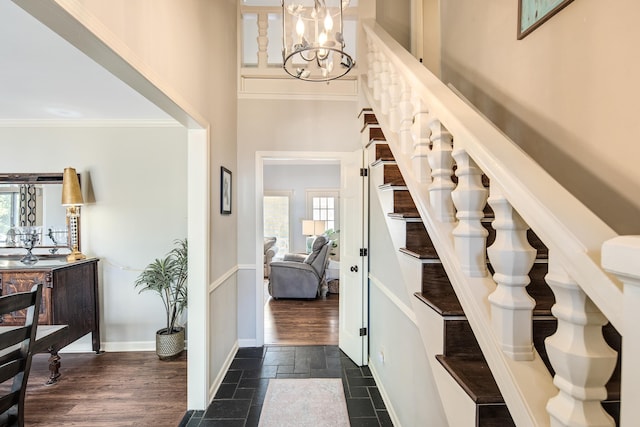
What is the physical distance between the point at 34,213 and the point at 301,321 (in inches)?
130

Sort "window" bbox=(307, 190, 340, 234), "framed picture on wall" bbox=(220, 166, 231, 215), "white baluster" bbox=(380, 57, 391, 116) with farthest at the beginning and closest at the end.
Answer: "window" bbox=(307, 190, 340, 234) < "framed picture on wall" bbox=(220, 166, 231, 215) < "white baluster" bbox=(380, 57, 391, 116)

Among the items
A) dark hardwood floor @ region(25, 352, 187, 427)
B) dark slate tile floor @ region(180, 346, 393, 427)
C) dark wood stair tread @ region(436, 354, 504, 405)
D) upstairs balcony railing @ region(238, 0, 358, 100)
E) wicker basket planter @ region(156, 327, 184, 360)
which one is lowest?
dark hardwood floor @ region(25, 352, 187, 427)

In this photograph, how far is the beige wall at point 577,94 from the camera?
0.98 m

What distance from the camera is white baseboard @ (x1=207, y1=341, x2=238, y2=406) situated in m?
2.51

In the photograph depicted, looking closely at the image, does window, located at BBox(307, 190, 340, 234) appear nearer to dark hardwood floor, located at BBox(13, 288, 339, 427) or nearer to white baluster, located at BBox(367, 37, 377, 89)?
dark hardwood floor, located at BBox(13, 288, 339, 427)

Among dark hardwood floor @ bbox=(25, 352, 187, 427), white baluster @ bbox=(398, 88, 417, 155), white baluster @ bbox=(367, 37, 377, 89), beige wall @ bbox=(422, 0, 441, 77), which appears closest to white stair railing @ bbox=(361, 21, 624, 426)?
white baluster @ bbox=(398, 88, 417, 155)

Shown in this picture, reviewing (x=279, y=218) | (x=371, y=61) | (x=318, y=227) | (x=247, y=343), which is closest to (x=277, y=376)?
(x=247, y=343)

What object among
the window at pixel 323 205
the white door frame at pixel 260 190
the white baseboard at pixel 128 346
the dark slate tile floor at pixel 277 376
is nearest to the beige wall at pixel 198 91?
the dark slate tile floor at pixel 277 376

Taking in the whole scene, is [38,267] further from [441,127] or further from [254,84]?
[441,127]

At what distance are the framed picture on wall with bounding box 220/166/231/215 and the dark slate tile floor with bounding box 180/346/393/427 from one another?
1.51m

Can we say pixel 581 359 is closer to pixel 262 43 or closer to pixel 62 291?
pixel 62 291

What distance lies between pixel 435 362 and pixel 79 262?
3.44 meters

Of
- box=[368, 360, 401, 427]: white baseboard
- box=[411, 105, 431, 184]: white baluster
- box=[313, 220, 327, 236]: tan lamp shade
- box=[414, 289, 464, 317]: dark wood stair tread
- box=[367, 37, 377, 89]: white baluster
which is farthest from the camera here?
box=[313, 220, 327, 236]: tan lamp shade

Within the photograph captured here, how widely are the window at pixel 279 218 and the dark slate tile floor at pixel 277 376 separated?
477 cm
